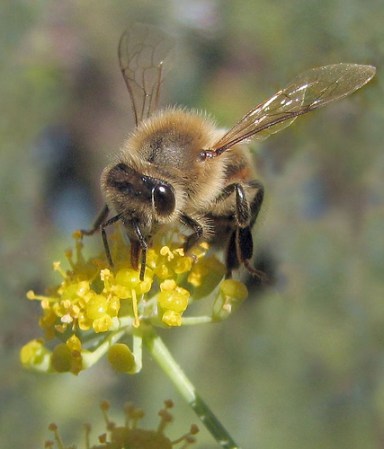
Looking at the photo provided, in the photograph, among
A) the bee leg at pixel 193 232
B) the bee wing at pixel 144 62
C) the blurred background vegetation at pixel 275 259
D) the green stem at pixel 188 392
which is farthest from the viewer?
the blurred background vegetation at pixel 275 259

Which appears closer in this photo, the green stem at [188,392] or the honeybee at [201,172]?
the green stem at [188,392]

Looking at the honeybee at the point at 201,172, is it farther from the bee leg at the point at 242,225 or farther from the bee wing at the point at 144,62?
the bee wing at the point at 144,62

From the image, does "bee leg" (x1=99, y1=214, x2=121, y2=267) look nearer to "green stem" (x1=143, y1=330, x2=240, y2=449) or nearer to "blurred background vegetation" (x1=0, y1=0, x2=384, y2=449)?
"green stem" (x1=143, y1=330, x2=240, y2=449)

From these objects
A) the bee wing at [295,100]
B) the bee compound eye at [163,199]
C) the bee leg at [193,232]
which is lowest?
the bee leg at [193,232]

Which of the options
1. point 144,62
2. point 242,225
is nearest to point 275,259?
point 144,62

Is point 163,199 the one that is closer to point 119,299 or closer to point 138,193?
point 138,193

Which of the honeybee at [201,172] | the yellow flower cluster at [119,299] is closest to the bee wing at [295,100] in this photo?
the honeybee at [201,172]

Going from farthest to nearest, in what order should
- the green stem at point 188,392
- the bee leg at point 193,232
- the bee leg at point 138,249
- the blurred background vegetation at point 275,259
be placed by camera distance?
the blurred background vegetation at point 275,259, the bee leg at point 193,232, the bee leg at point 138,249, the green stem at point 188,392
